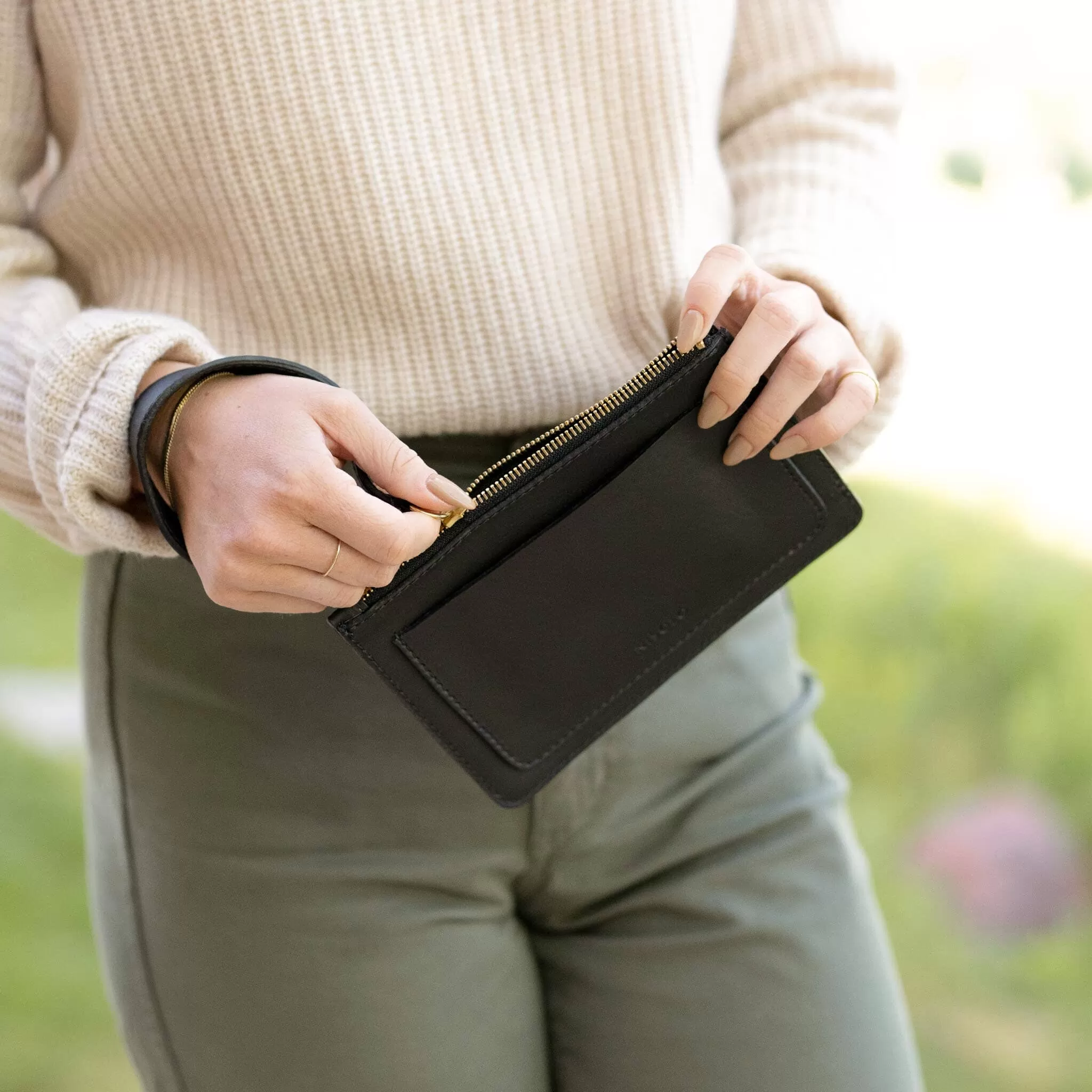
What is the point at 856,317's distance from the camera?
76 cm

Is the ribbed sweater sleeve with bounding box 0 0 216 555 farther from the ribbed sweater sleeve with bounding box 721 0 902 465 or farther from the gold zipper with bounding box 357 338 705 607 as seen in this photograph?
the ribbed sweater sleeve with bounding box 721 0 902 465

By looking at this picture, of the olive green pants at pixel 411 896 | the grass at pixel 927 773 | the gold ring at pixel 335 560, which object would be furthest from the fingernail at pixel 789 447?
the grass at pixel 927 773

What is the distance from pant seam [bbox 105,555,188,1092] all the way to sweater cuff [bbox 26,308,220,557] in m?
0.16

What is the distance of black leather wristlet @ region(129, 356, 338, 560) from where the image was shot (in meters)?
0.60

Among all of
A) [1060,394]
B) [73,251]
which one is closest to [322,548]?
[73,251]

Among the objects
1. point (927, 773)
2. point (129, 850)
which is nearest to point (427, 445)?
point (129, 850)

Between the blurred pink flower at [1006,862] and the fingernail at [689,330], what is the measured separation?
4.30 ft

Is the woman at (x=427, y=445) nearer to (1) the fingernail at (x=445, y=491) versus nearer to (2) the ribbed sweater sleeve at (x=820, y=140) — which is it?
(2) the ribbed sweater sleeve at (x=820, y=140)

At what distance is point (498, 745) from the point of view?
27.9 inches

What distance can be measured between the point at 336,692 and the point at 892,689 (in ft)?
4.23

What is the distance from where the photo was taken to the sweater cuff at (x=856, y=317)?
2.47 ft

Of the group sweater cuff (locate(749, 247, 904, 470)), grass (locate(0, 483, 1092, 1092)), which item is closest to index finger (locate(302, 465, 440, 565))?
sweater cuff (locate(749, 247, 904, 470))

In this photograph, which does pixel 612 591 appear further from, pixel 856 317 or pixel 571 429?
pixel 856 317

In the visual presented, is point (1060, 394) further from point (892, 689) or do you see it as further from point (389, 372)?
point (389, 372)
